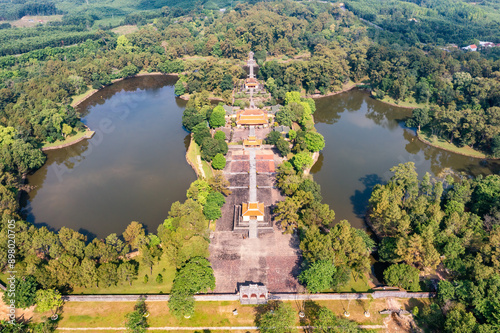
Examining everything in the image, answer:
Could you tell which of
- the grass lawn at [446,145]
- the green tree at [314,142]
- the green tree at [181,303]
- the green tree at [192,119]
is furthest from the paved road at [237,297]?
the grass lawn at [446,145]

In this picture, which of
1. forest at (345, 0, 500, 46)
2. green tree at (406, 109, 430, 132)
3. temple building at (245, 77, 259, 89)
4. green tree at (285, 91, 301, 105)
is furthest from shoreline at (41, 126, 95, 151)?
forest at (345, 0, 500, 46)

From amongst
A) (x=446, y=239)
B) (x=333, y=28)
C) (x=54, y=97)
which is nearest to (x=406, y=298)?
(x=446, y=239)

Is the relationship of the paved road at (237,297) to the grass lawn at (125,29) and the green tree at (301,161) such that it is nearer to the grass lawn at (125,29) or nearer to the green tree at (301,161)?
the green tree at (301,161)

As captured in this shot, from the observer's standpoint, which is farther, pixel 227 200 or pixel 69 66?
pixel 69 66

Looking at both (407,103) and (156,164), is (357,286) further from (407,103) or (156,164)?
(407,103)

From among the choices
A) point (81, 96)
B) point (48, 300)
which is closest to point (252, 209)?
point (48, 300)

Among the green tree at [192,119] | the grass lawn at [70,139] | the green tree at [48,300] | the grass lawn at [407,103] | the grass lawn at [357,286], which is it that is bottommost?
the grass lawn at [357,286]

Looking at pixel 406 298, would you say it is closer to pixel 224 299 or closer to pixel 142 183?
pixel 224 299
